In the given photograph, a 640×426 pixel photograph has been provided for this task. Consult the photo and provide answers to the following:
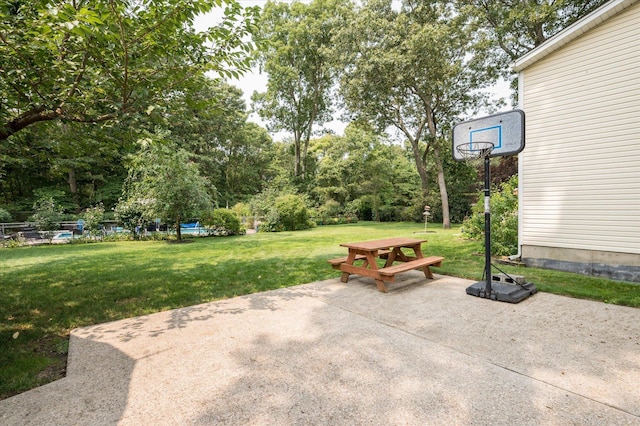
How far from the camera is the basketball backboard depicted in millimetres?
4508

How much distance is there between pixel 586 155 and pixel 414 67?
37.0ft

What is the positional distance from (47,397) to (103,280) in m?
4.06

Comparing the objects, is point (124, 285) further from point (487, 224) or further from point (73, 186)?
point (73, 186)

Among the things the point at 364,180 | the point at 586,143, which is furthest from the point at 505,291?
the point at 364,180

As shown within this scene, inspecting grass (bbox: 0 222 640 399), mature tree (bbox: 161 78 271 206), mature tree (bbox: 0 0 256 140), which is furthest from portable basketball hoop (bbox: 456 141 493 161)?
mature tree (bbox: 161 78 271 206)

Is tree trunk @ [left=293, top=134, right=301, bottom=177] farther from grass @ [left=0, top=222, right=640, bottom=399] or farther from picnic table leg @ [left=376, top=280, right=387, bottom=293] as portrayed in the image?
picnic table leg @ [left=376, top=280, right=387, bottom=293]

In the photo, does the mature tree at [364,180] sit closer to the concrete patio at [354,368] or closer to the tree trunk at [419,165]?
the tree trunk at [419,165]

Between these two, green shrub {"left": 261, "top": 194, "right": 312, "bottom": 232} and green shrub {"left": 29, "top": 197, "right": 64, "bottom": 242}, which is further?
green shrub {"left": 261, "top": 194, "right": 312, "bottom": 232}

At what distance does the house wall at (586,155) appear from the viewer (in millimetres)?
5074

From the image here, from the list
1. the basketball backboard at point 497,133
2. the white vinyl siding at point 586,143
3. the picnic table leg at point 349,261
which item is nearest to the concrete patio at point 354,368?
the picnic table leg at point 349,261

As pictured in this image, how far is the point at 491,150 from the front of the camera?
4.66 metres

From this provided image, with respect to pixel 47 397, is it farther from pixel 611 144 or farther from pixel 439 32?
pixel 439 32

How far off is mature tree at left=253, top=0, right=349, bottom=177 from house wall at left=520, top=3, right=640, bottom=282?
18.2 metres

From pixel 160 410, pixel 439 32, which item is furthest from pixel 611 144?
pixel 439 32
